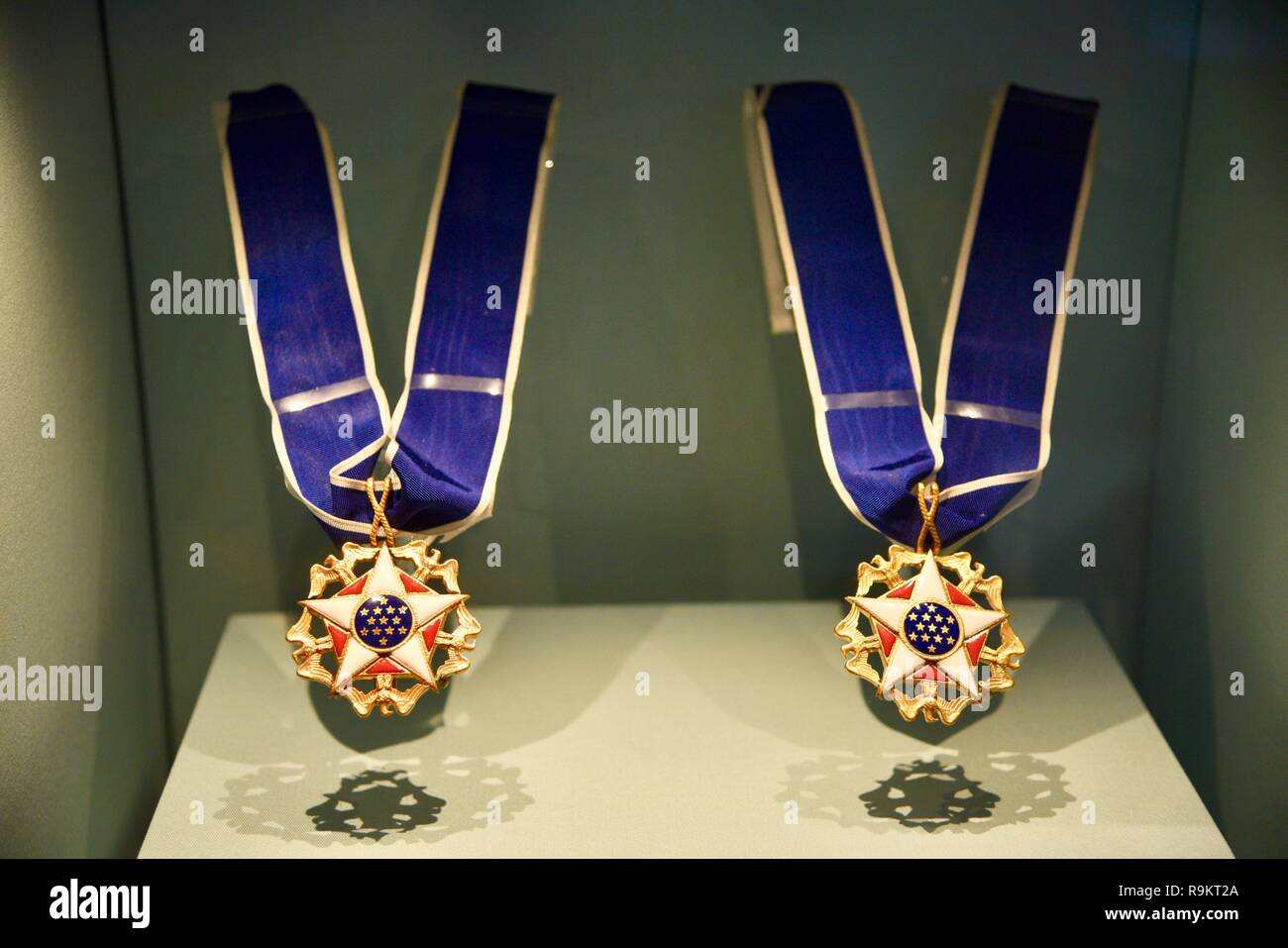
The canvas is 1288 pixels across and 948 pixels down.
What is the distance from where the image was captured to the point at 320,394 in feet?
6.48

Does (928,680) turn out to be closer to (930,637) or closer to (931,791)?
(930,637)

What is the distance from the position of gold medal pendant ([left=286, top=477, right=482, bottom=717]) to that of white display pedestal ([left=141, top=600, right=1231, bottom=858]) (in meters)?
0.18

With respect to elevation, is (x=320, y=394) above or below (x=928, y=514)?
above

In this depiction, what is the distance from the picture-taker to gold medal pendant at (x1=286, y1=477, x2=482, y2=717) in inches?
70.4

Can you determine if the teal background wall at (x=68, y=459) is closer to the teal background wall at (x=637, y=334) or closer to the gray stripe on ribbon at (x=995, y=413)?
the teal background wall at (x=637, y=334)

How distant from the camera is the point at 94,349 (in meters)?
2.02

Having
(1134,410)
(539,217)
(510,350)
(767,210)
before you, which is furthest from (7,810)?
(1134,410)

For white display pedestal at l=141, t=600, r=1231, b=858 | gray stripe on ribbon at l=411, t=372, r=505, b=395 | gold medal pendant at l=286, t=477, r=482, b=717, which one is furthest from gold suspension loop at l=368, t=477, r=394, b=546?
white display pedestal at l=141, t=600, r=1231, b=858

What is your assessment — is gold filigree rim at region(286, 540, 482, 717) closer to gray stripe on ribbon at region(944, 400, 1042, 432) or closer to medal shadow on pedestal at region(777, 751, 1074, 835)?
medal shadow on pedestal at region(777, 751, 1074, 835)

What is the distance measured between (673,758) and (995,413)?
2.11 ft

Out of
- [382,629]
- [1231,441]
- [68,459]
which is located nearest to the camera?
[382,629]

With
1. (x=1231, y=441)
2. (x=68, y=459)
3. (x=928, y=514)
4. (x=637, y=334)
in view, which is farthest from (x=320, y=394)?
(x=1231, y=441)

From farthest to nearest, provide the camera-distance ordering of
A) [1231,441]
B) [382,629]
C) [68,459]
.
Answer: [1231,441], [68,459], [382,629]

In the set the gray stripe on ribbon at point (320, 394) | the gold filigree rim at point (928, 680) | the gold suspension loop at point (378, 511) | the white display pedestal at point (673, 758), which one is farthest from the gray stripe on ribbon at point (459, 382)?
the gold filigree rim at point (928, 680)
